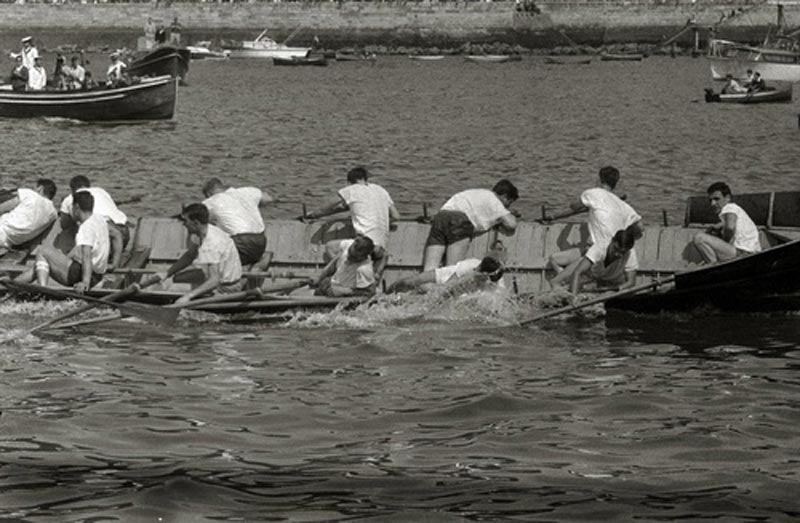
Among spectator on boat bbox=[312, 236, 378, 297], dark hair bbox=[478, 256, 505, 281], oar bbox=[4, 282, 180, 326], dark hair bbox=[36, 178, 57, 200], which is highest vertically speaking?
dark hair bbox=[36, 178, 57, 200]

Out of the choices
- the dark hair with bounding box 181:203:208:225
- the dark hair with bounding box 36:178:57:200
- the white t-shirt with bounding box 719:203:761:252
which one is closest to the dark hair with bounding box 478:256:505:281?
the white t-shirt with bounding box 719:203:761:252

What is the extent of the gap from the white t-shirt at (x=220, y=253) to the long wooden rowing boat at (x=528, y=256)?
393 millimetres

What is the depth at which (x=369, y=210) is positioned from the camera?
19.4 meters

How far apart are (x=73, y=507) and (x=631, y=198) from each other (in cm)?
2282

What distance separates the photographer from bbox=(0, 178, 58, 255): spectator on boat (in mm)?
19875

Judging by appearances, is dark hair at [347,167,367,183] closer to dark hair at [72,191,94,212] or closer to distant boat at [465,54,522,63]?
dark hair at [72,191,94,212]

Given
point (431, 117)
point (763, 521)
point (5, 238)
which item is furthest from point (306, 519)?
point (431, 117)

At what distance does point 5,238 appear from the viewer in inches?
789

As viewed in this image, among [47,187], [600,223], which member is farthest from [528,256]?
[47,187]

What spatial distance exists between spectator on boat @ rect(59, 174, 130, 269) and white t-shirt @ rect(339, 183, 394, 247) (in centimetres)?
267

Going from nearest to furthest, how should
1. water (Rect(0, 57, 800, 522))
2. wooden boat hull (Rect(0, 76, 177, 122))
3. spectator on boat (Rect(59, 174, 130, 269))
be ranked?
water (Rect(0, 57, 800, 522)) → spectator on boat (Rect(59, 174, 130, 269)) → wooden boat hull (Rect(0, 76, 177, 122))

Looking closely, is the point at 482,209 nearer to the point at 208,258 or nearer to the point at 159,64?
the point at 208,258

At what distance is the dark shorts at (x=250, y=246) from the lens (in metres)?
19.3

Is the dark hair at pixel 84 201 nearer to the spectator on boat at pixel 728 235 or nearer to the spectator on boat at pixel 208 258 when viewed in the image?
the spectator on boat at pixel 208 258
